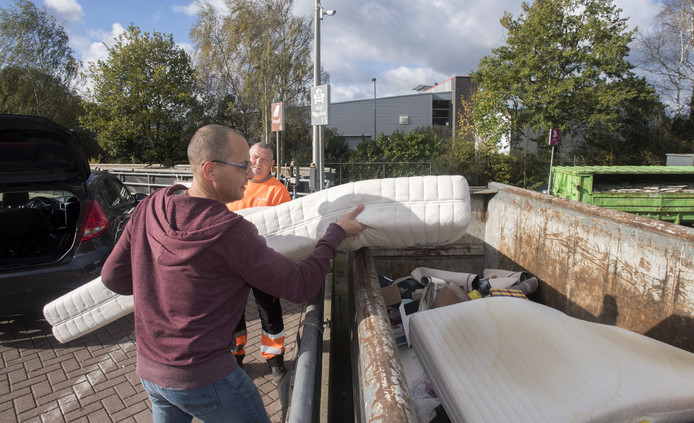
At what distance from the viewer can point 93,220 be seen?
12.5ft

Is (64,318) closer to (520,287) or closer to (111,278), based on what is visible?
(111,278)

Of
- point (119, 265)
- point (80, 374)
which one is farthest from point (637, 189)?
point (80, 374)

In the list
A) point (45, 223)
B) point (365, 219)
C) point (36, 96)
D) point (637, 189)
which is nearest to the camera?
point (365, 219)

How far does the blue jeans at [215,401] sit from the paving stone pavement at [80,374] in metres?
1.33

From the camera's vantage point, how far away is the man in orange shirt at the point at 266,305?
8.98 ft

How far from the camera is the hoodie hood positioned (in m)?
1.16

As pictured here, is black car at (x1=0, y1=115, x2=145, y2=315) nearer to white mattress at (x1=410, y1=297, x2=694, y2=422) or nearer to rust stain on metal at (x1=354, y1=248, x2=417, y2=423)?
rust stain on metal at (x1=354, y1=248, x2=417, y2=423)

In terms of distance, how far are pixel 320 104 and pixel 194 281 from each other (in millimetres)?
8909

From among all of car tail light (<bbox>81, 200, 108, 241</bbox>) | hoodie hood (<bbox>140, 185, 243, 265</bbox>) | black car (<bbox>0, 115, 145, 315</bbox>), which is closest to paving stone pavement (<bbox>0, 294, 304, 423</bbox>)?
black car (<bbox>0, 115, 145, 315</bbox>)

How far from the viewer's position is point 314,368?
1.37 m

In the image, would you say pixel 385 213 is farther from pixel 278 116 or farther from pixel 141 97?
pixel 141 97

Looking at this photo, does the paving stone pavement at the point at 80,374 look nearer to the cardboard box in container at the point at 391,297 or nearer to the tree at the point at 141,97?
the cardboard box in container at the point at 391,297

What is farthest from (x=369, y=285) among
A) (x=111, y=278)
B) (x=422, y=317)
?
(x=111, y=278)

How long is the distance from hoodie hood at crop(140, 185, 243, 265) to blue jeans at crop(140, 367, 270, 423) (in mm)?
441
